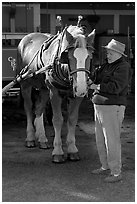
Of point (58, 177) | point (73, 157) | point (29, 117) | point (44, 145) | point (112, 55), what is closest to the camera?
point (112, 55)

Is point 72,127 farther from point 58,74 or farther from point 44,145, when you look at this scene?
point 58,74

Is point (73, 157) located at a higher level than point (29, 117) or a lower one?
lower

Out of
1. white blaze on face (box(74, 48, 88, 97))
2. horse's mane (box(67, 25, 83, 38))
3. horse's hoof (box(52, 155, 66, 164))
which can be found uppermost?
horse's mane (box(67, 25, 83, 38))

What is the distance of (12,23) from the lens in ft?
24.9

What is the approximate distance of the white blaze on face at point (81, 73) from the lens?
4.00 meters

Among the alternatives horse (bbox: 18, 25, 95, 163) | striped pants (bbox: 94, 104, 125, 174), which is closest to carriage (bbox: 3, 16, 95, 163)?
horse (bbox: 18, 25, 95, 163)

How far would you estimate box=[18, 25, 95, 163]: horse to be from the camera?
13.6ft

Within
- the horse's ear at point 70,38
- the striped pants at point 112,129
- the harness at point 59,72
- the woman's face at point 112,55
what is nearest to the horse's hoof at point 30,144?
the harness at point 59,72

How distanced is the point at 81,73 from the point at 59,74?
0.58 m

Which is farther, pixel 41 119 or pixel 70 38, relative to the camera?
pixel 41 119

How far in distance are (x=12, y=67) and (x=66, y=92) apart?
7.91 feet

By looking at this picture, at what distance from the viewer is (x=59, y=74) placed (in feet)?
15.1

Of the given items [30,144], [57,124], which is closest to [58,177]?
[57,124]

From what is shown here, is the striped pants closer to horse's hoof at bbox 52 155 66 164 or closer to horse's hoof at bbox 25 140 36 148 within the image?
horse's hoof at bbox 52 155 66 164
